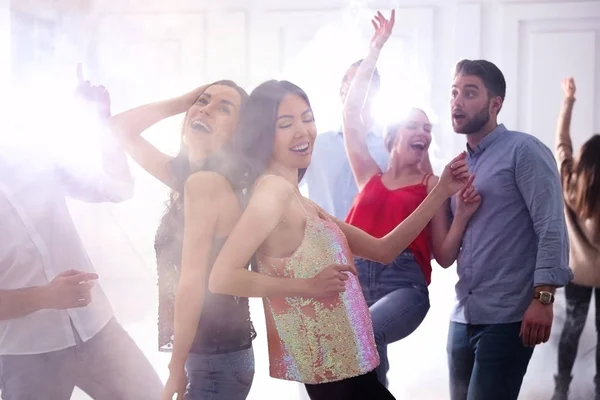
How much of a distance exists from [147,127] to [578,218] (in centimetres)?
124

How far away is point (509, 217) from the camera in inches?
68.7

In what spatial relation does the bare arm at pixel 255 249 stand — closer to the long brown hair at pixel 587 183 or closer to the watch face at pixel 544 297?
the watch face at pixel 544 297

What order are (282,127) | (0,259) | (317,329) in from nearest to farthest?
1. (317,329)
2. (282,127)
3. (0,259)

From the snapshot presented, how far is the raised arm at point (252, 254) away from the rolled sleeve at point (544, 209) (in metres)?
0.57

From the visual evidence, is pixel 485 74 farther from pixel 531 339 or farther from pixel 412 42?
pixel 531 339

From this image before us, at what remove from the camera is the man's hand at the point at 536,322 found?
173cm

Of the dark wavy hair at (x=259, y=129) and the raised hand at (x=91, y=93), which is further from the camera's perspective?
the raised hand at (x=91, y=93)

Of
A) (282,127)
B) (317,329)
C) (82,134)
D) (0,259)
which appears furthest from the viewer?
(82,134)

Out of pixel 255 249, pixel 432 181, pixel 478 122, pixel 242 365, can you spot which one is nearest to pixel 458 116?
pixel 478 122

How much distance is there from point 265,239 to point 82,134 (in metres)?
0.76

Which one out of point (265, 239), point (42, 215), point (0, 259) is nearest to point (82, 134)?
point (42, 215)

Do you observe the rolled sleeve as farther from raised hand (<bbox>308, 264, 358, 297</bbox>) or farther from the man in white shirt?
the man in white shirt

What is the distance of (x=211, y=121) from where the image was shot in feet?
5.58

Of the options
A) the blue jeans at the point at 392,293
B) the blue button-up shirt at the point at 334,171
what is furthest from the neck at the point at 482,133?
the blue jeans at the point at 392,293
